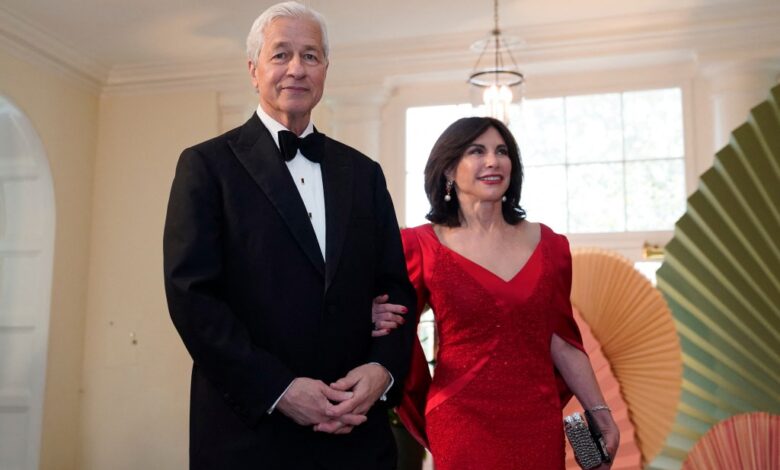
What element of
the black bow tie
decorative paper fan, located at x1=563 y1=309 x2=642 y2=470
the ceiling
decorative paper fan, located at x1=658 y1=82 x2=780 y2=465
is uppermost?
the ceiling

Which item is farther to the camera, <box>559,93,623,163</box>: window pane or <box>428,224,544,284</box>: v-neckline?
<box>559,93,623,163</box>: window pane

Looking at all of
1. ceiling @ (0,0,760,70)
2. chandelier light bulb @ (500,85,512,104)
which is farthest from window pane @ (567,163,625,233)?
chandelier light bulb @ (500,85,512,104)

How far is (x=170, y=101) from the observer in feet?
19.2

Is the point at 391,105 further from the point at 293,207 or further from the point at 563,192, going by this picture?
the point at 293,207

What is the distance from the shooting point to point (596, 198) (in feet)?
16.9

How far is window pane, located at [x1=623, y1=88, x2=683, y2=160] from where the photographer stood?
199 inches

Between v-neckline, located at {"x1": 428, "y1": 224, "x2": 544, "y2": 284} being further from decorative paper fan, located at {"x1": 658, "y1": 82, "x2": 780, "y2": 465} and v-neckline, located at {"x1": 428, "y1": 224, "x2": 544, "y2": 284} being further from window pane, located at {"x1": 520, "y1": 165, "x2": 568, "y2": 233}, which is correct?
window pane, located at {"x1": 520, "y1": 165, "x2": 568, "y2": 233}

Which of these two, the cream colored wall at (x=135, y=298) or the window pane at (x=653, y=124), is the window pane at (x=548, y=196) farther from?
the cream colored wall at (x=135, y=298)

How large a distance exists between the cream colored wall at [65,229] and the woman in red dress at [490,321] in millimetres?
4009

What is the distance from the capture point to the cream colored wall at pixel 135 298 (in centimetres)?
557

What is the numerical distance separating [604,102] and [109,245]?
3.82 m

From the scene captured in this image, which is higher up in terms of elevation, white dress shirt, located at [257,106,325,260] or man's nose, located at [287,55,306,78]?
man's nose, located at [287,55,306,78]

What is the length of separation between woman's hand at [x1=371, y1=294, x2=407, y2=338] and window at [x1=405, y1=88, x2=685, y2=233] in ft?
12.1

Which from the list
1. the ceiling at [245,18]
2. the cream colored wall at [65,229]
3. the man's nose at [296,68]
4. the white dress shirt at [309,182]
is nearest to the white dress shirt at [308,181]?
the white dress shirt at [309,182]
